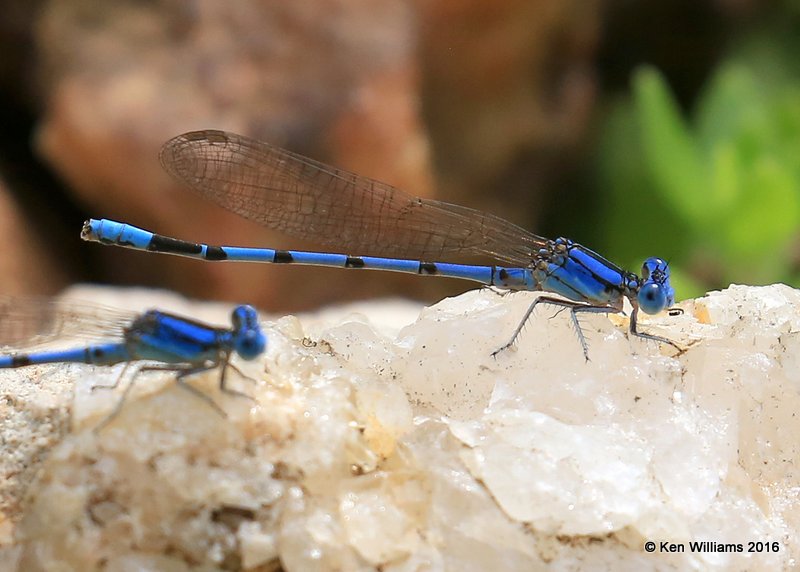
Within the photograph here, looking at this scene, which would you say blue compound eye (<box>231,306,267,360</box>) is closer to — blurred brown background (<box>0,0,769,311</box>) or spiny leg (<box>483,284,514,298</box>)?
spiny leg (<box>483,284,514,298</box>)

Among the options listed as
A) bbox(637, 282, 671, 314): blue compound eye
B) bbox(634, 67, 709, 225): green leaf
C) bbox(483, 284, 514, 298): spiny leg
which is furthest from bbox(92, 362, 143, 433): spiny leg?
bbox(634, 67, 709, 225): green leaf

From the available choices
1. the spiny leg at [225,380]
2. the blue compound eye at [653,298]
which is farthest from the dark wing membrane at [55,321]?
the blue compound eye at [653,298]

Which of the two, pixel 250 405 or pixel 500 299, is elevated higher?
pixel 500 299

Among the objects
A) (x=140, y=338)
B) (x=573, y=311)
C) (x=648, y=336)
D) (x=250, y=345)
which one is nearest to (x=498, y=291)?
(x=573, y=311)

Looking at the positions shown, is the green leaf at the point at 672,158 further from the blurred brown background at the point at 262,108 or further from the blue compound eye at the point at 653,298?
the blue compound eye at the point at 653,298

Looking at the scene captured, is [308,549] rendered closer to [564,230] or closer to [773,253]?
[773,253]

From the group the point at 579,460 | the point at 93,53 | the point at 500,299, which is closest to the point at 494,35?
the point at 93,53

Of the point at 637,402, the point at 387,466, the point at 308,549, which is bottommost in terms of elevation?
the point at 308,549

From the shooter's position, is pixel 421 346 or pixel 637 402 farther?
pixel 421 346

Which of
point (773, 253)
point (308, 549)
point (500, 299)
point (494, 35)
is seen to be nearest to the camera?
point (308, 549)
